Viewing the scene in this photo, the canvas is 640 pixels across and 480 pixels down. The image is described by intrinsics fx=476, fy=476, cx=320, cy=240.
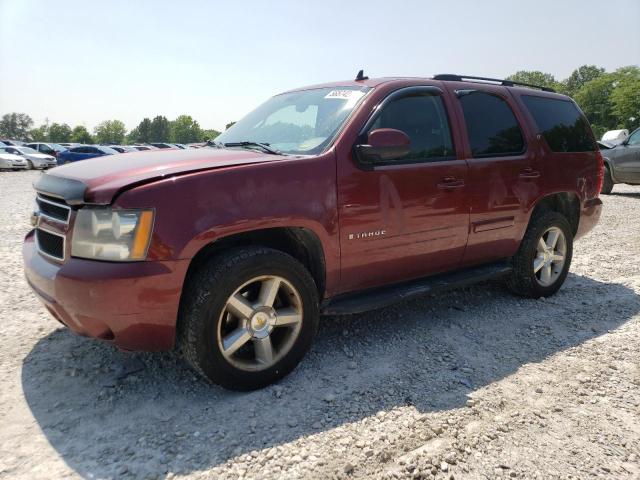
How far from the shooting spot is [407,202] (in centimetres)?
324

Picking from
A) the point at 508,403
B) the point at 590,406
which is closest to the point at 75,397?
the point at 508,403

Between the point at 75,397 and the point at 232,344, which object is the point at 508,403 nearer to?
the point at 232,344

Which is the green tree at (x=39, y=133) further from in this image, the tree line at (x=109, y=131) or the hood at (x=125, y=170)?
the hood at (x=125, y=170)

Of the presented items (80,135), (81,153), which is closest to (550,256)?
(81,153)

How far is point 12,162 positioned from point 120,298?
2810cm

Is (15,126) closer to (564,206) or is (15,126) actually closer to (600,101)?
(600,101)

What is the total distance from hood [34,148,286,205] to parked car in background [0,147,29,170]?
26804 mm

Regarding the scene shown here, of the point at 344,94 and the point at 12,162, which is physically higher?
the point at 344,94

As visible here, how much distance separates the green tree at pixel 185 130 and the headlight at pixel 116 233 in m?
114

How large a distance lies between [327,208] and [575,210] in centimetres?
310

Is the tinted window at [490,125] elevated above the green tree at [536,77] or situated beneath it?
situated beneath

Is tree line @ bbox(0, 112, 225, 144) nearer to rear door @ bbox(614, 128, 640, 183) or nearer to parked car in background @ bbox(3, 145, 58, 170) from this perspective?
parked car in background @ bbox(3, 145, 58, 170)

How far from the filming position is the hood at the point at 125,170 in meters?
2.40

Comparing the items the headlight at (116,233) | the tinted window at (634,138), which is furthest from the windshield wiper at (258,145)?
the tinted window at (634,138)
